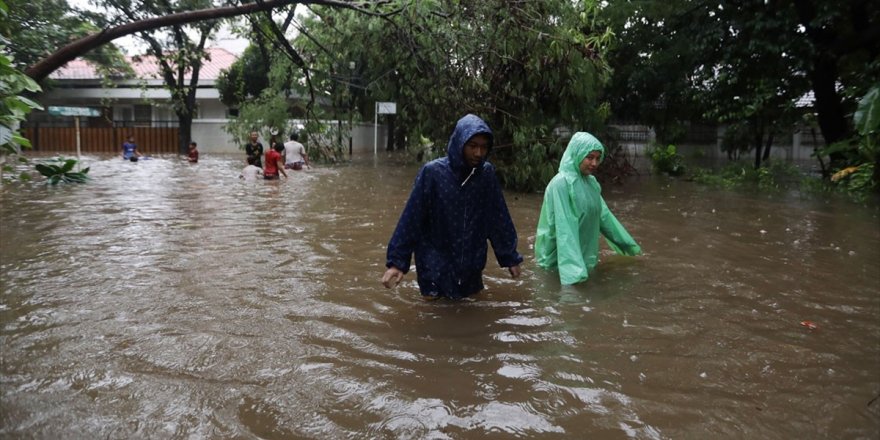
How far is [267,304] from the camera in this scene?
16.2 ft

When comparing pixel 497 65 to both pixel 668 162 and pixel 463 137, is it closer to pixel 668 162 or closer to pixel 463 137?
pixel 463 137

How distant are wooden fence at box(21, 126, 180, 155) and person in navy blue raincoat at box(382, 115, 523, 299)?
96.6ft

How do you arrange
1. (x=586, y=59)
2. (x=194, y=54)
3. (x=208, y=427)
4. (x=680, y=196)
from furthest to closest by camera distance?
(x=680, y=196) < (x=586, y=59) < (x=194, y=54) < (x=208, y=427)

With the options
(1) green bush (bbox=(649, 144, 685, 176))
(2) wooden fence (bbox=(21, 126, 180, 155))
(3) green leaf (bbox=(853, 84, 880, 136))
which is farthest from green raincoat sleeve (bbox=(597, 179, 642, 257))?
(2) wooden fence (bbox=(21, 126, 180, 155))

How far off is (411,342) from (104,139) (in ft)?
105

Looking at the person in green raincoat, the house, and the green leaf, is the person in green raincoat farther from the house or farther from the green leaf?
the house

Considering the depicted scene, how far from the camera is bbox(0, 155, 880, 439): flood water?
10.0 ft

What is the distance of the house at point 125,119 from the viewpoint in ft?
103

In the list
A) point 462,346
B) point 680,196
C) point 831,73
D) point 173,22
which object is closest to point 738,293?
point 462,346

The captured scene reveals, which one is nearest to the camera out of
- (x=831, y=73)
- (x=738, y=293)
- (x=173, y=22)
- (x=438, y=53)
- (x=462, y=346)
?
(x=462, y=346)

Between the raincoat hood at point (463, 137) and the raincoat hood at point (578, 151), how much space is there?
4.47 feet

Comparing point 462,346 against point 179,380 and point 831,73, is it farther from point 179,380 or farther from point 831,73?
point 831,73

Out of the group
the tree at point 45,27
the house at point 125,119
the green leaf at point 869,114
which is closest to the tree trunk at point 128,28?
the tree at point 45,27

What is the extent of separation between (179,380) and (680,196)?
11.8 meters
